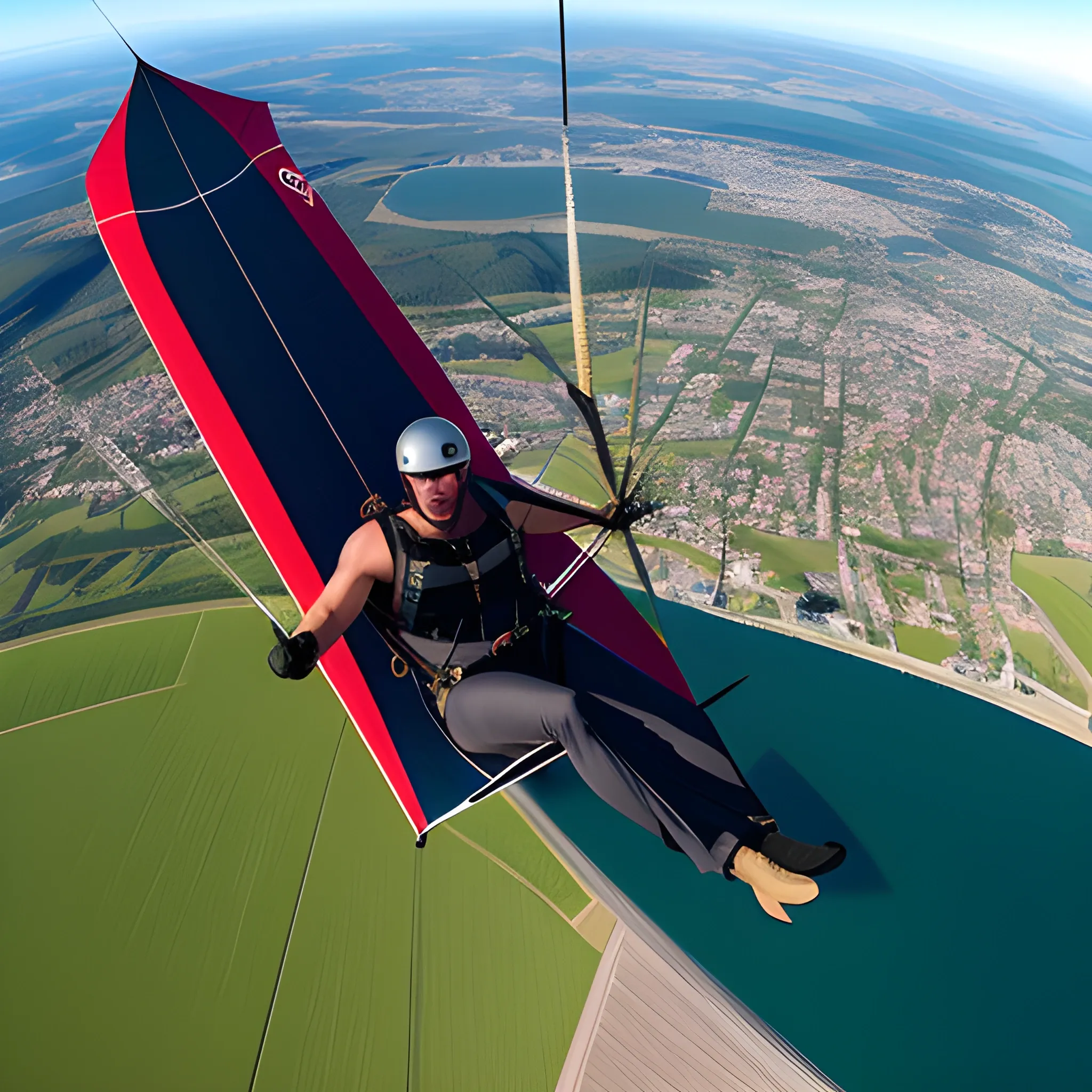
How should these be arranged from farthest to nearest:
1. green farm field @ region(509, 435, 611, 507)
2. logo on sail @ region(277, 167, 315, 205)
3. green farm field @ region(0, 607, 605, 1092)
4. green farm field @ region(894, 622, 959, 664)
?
green farm field @ region(894, 622, 959, 664)
logo on sail @ region(277, 167, 315, 205)
green farm field @ region(0, 607, 605, 1092)
green farm field @ region(509, 435, 611, 507)

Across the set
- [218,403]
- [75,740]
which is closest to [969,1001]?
[218,403]

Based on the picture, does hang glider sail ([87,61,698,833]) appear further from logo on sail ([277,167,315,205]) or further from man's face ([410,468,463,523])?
man's face ([410,468,463,523])

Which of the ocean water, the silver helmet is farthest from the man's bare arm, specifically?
the ocean water

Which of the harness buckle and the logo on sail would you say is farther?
the logo on sail

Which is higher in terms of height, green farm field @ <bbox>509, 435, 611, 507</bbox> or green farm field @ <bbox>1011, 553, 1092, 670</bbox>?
green farm field @ <bbox>509, 435, 611, 507</bbox>

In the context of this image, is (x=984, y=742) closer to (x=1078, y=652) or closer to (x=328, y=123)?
(x=1078, y=652)
